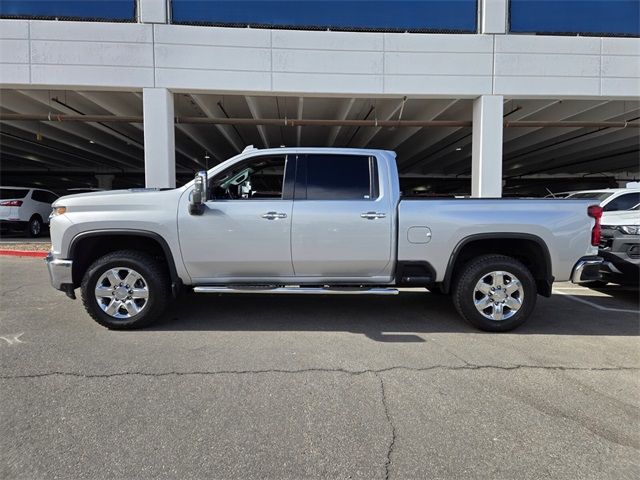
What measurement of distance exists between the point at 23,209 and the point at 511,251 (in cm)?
1620

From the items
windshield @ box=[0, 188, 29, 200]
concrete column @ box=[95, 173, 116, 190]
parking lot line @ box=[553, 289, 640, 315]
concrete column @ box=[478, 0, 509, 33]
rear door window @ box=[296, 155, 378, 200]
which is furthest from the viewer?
concrete column @ box=[95, 173, 116, 190]

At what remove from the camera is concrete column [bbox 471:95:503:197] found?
10.2 metres

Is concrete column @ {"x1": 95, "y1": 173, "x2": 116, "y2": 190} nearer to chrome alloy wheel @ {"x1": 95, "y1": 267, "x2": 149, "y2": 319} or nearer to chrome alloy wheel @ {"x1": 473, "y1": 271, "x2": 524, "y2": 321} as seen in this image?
chrome alloy wheel @ {"x1": 95, "y1": 267, "x2": 149, "y2": 319}

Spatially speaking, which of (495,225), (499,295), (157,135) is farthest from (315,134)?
(499,295)

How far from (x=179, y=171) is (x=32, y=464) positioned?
25078mm

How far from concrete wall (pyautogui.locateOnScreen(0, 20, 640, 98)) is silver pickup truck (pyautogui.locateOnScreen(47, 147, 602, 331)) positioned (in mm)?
6431

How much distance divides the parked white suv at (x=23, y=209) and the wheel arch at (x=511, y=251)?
51.2 feet

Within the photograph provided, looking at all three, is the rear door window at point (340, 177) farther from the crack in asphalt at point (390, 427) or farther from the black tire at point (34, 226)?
the black tire at point (34, 226)

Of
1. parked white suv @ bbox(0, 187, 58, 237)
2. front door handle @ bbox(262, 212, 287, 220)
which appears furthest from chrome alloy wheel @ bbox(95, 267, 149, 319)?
parked white suv @ bbox(0, 187, 58, 237)

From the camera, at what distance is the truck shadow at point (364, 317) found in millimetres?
4465

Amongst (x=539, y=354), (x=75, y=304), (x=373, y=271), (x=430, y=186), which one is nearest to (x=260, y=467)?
(x=373, y=271)

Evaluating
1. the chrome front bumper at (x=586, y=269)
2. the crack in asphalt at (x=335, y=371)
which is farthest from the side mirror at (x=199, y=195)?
the chrome front bumper at (x=586, y=269)

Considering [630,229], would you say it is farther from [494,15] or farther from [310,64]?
A: [310,64]

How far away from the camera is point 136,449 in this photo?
234cm
